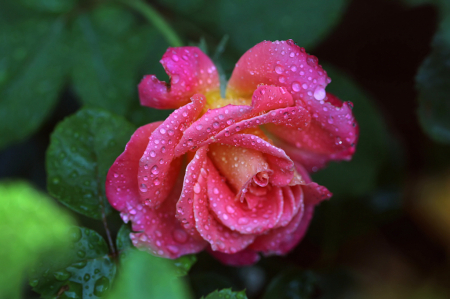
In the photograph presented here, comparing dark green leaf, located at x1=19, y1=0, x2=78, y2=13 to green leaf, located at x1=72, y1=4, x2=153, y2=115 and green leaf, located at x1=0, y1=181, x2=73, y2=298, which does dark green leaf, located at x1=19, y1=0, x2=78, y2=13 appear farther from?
green leaf, located at x1=0, y1=181, x2=73, y2=298

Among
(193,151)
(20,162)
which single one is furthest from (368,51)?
(20,162)

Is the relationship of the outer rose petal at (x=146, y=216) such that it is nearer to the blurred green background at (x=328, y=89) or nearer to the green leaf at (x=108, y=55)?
the blurred green background at (x=328, y=89)

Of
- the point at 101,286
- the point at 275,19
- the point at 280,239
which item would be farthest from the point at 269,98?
the point at 275,19

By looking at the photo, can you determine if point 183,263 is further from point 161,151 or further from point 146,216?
point 161,151

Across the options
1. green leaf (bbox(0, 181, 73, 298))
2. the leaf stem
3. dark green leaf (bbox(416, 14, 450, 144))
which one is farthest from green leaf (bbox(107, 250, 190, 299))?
dark green leaf (bbox(416, 14, 450, 144))

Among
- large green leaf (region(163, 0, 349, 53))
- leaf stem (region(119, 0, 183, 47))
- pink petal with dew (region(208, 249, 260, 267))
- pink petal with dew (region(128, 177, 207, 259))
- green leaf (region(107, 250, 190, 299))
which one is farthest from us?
large green leaf (region(163, 0, 349, 53))

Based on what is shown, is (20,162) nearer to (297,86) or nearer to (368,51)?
(297,86)

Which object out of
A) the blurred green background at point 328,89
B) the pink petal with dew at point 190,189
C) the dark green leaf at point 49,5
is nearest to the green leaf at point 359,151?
the blurred green background at point 328,89

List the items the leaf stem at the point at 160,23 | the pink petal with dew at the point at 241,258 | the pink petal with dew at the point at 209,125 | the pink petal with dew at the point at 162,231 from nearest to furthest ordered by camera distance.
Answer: the pink petal with dew at the point at 209,125 → the pink petal with dew at the point at 162,231 → the pink petal with dew at the point at 241,258 → the leaf stem at the point at 160,23
